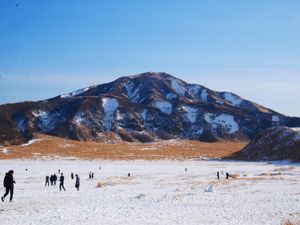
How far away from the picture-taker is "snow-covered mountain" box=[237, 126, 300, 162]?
104537 millimetres

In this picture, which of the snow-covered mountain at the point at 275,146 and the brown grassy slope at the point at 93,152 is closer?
the snow-covered mountain at the point at 275,146

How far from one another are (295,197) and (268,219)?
9146mm

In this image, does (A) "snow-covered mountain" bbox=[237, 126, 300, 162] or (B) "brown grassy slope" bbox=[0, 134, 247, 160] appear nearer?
(A) "snow-covered mountain" bbox=[237, 126, 300, 162]

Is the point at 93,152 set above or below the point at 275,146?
below

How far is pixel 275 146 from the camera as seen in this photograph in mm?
112812

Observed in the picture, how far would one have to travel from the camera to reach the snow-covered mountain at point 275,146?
105 metres

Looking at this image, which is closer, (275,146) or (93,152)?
(275,146)

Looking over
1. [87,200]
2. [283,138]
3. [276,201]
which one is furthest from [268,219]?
[283,138]

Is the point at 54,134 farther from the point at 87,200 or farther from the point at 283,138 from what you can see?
the point at 87,200

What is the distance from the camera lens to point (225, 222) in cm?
1878

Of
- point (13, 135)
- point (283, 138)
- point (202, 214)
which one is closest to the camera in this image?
point (202, 214)

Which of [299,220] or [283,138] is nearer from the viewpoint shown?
[299,220]

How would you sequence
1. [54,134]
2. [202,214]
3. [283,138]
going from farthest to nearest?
1. [54,134]
2. [283,138]
3. [202,214]

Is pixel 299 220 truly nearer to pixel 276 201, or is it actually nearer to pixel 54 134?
pixel 276 201
